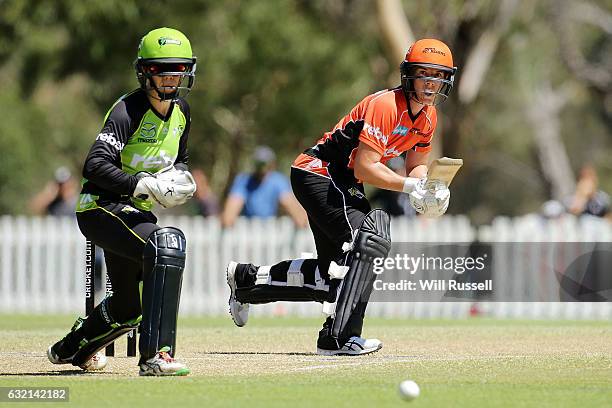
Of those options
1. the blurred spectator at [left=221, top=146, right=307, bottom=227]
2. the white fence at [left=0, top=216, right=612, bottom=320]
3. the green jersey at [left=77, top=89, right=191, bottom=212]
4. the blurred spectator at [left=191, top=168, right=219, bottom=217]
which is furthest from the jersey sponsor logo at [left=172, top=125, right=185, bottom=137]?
the blurred spectator at [left=191, top=168, right=219, bottom=217]

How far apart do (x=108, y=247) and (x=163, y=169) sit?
609 mm

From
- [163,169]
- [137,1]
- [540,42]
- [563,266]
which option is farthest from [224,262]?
[540,42]

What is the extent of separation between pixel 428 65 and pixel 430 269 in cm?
805

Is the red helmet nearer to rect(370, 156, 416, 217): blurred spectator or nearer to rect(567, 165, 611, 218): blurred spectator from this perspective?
rect(370, 156, 416, 217): blurred spectator

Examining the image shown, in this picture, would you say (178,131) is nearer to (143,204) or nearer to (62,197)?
(143,204)

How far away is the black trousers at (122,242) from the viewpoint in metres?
7.96

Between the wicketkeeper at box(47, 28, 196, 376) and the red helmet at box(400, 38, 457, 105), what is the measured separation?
5.79 feet

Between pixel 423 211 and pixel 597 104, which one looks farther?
pixel 597 104

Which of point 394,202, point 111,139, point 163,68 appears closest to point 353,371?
point 111,139

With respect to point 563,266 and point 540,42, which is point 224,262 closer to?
point 563,266

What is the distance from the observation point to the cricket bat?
28.9 ft

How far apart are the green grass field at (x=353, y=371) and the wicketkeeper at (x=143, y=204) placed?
257mm

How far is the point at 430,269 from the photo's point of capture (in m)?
17.0

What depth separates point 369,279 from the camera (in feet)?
30.3
